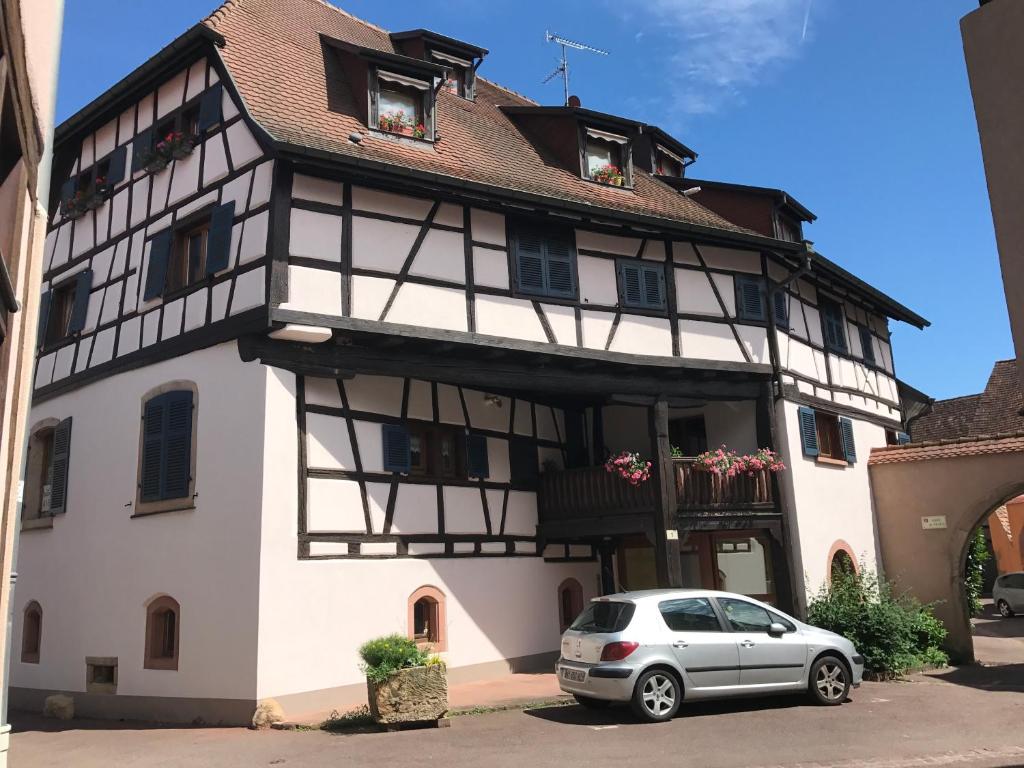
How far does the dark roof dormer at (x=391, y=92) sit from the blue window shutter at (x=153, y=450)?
17.2 feet

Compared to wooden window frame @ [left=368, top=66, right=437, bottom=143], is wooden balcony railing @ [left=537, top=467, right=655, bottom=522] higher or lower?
lower

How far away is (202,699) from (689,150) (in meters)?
15.8

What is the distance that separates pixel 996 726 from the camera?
9594 millimetres

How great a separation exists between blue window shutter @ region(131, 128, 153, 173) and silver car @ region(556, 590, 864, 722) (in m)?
10.1

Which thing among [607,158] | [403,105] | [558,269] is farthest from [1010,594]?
[403,105]

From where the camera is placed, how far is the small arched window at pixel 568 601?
15.6 meters

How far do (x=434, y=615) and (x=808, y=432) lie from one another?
7.59 meters

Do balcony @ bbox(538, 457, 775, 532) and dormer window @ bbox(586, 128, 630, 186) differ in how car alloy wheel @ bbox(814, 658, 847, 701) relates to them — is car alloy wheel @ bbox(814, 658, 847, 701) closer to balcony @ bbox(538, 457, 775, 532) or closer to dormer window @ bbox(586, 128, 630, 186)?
balcony @ bbox(538, 457, 775, 532)

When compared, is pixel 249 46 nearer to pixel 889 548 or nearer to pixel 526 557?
pixel 526 557

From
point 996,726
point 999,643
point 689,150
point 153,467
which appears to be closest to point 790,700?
point 996,726

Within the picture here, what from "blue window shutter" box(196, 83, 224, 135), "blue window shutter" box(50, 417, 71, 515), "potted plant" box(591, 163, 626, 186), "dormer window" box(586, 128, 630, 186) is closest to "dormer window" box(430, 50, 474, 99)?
"dormer window" box(586, 128, 630, 186)

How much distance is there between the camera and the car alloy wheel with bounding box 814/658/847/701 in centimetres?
1073

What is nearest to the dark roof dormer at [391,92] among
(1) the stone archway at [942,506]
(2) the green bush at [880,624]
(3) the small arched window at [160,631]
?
(3) the small arched window at [160,631]

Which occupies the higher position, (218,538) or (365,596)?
(218,538)
